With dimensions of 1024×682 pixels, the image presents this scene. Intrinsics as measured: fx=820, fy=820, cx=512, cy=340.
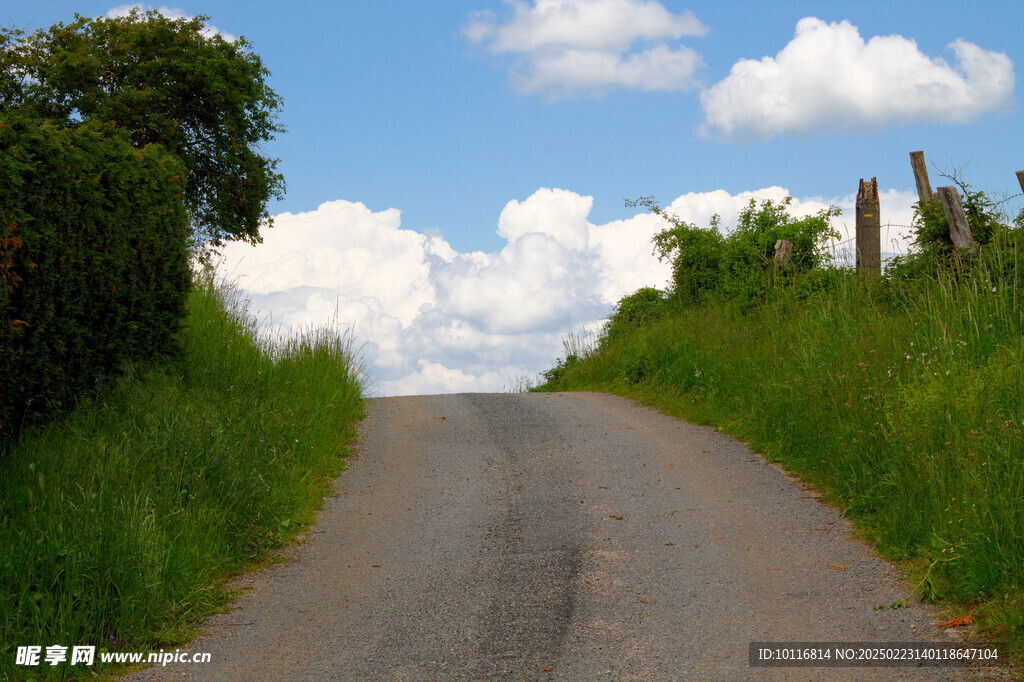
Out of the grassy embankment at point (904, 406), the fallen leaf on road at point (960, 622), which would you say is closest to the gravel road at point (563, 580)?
the fallen leaf on road at point (960, 622)

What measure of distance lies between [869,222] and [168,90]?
67.0 ft

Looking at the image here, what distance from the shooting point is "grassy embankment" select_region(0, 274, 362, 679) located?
16.8ft

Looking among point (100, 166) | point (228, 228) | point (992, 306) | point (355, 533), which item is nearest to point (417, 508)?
point (355, 533)

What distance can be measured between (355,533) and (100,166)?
4506mm

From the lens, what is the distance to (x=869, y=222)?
1407cm

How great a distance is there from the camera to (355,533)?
24.5 ft

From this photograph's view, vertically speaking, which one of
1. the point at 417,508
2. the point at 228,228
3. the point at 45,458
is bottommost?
the point at 417,508

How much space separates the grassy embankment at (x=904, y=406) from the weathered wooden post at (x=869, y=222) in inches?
70.2

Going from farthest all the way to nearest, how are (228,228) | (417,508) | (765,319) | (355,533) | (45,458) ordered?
(228,228)
(765,319)
(417,508)
(355,533)
(45,458)

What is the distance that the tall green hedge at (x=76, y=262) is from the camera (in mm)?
6840

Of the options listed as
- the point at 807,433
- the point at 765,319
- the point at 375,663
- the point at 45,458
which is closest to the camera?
the point at 375,663

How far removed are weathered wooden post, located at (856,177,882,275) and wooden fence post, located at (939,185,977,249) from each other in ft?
5.77

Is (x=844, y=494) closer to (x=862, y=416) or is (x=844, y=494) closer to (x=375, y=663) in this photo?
(x=862, y=416)

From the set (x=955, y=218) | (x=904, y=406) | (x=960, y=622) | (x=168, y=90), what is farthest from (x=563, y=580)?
(x=168, y=90)
